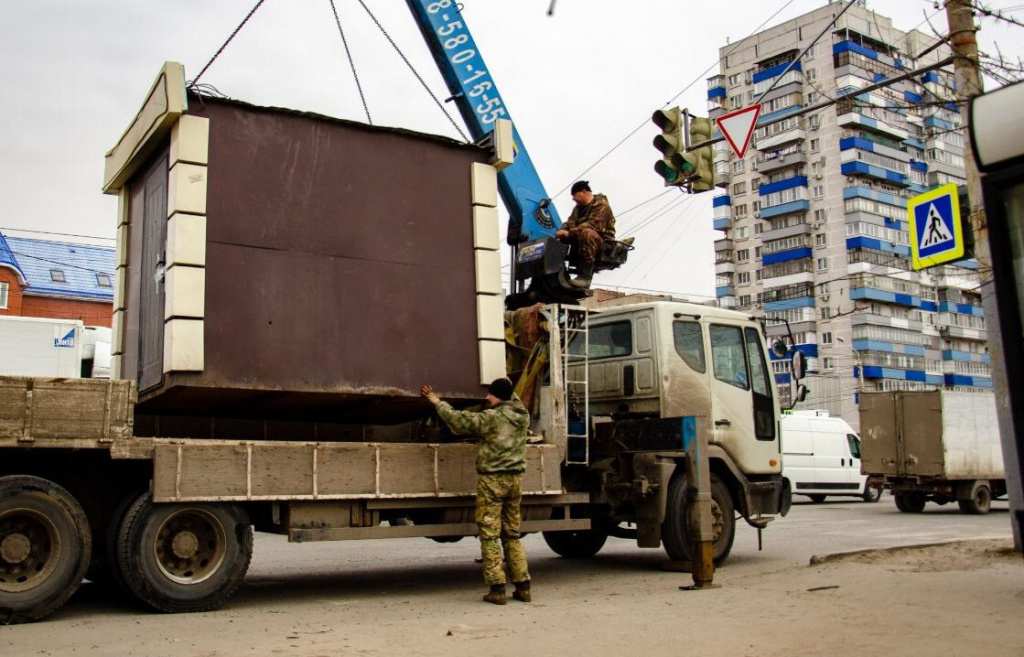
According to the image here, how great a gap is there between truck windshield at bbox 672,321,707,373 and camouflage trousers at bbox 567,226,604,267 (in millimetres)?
1287

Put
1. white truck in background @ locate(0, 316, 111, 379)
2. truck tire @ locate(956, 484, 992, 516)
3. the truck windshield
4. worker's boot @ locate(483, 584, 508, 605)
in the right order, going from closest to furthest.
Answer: worker's boot @ locate(483, 584, 508, 605) < the truck windshield < white truck in background @ locate(0, 316, 111, 379) < truck tire @ locate(956, 484, 992, 516)

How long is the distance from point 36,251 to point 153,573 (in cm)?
3845

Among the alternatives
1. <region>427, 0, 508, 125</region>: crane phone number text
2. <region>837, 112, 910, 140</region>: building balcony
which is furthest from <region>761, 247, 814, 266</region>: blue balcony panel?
<region>427, 0, 508, 125</region>: crane phone number text

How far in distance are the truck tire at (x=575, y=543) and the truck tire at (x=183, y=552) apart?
5316mm

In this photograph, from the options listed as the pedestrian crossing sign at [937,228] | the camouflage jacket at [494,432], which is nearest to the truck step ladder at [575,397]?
the camouflage jacket at [494,432]

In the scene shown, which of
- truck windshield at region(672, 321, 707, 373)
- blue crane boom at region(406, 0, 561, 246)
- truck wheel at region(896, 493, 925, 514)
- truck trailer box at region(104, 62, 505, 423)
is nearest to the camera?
truck trailer box at region(104, 62, 505, 423)

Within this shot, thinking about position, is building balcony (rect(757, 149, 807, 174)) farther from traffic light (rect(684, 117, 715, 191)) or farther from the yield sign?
the yield sign

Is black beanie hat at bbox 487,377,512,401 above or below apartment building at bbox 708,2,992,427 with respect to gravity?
below

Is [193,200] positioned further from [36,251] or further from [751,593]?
[36,251]

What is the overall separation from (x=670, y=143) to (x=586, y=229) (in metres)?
2.28

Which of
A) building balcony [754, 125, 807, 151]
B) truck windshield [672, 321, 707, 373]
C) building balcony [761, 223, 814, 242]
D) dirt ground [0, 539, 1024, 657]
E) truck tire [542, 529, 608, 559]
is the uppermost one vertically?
building balcony [754, 125, 807, 151]

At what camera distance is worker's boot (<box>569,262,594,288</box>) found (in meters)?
10.2

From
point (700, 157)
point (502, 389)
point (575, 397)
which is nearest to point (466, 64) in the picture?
point (700, 157)

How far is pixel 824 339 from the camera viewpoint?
69250 millimetres
